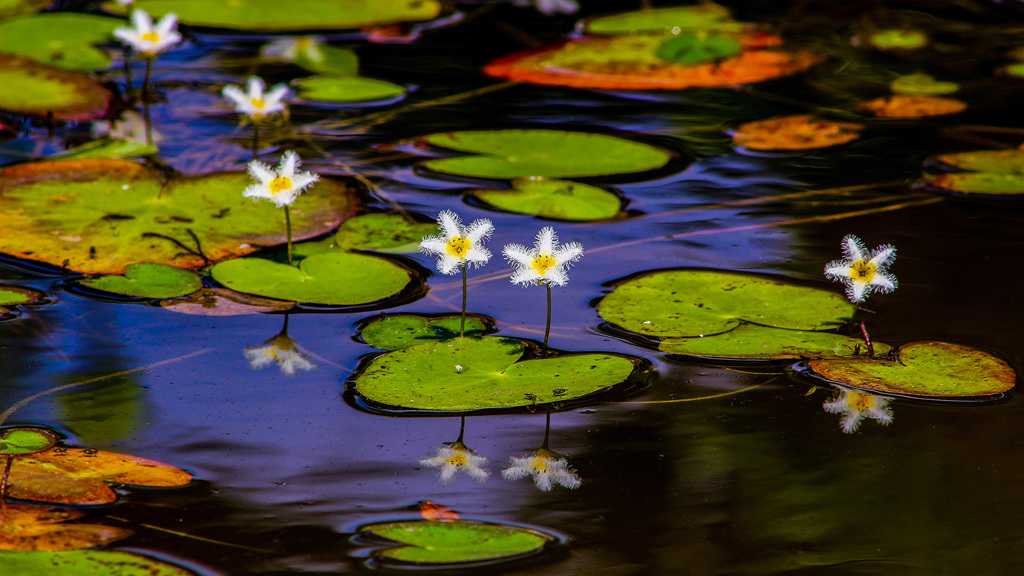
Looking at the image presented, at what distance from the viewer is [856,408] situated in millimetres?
1942

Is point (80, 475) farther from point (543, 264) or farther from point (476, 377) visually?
point (543, 264)

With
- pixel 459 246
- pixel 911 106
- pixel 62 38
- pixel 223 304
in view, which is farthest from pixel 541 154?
pixel 62 38

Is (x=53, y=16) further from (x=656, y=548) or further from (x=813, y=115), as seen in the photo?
(x=656, y=548)

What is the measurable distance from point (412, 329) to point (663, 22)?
3.21m

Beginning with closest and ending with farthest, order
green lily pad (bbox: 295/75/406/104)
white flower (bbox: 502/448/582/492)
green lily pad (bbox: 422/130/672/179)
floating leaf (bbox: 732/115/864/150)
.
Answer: white flower (bbox: 502/448/582/492) < green lily pad (bbox: 422/130/672/179) < floating leaf (bbox: 732/115/864/150) < green lily pad (bbox: 295/75/406/104)

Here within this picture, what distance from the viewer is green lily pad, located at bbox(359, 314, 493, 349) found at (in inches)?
84.5

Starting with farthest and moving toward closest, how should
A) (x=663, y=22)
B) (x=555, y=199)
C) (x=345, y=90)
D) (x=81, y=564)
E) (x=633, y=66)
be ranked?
1. (x=663, y=22)
2. (x=633, y=66)
3. (x=345, y=90)
4. (x=555, y=199)
5. (x=81, y=564)

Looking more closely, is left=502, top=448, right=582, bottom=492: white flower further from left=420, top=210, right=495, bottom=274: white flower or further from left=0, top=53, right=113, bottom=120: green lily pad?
left=0, top=53, right=113, bottom=120: green lily pad

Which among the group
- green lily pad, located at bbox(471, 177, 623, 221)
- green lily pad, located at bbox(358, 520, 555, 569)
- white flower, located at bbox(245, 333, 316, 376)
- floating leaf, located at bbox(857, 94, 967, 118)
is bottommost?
green lily pad, located at bbox(358, 520, 555, 569)

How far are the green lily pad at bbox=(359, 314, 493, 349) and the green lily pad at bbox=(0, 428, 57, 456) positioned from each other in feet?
2.18

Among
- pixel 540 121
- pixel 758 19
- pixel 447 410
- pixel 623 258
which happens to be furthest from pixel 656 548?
pixel 758 19

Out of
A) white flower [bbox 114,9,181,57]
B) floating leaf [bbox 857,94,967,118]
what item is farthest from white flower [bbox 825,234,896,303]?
white flower [bbox 114,9,181,57]

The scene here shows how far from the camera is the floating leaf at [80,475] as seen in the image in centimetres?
163

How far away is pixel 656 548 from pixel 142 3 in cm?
435
